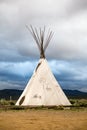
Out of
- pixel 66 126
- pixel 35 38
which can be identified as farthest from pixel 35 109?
pixel 66 126

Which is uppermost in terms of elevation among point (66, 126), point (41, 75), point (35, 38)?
point (35, 38)

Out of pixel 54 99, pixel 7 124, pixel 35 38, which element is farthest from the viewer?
pixel 35 38

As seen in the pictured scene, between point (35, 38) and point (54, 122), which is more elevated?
point (35, 38)

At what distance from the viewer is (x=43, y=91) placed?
22.8 m

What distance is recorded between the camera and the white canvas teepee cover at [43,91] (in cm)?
2275

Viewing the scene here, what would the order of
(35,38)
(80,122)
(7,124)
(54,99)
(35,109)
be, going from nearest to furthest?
(7,124) < (80,122) < (35,109) < (54,99) < (35,38)

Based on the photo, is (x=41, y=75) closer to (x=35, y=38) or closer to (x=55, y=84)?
(x=55, y=84)

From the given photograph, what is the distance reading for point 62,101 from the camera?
2302 cm

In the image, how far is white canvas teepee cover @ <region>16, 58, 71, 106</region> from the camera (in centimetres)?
2275

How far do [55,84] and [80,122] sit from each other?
30.3 feet

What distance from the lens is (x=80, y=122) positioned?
1415 cm

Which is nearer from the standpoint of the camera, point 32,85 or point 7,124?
point 7,124

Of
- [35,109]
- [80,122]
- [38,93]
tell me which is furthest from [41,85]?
[80,122]

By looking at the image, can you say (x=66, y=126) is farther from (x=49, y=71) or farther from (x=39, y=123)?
(x=49, y=71)
